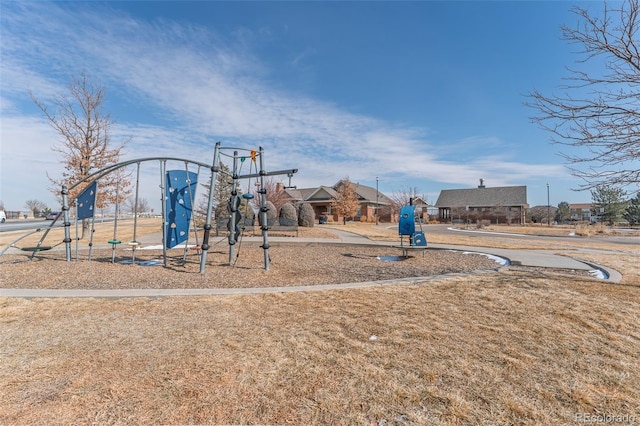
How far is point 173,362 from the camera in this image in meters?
3.27

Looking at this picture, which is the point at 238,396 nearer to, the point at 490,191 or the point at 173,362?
the point at 173,362

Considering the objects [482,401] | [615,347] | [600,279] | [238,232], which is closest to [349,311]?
[482,401]

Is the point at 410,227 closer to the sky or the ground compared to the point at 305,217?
closer to the ground

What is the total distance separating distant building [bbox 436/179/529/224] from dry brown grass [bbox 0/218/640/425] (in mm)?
47646

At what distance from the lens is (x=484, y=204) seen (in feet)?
178

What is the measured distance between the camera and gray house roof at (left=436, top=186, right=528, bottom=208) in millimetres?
51625

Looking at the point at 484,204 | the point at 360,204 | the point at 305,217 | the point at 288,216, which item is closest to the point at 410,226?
the point at 288,216

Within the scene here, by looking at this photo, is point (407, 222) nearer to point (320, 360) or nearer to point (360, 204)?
point (320, 360)

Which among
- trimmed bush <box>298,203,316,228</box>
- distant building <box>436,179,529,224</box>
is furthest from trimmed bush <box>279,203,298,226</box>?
distant building <box>436,179,529,224</box>

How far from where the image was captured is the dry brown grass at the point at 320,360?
2.49m

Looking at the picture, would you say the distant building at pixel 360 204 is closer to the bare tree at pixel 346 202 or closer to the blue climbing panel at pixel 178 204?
the bare tree at pixel 346 202

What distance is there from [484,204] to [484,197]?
1.55m

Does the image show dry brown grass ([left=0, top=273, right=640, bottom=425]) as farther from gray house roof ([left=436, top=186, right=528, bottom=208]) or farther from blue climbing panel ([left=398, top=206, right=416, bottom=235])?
gray house roof ([left=436, top=186, right=528, bottom=208])

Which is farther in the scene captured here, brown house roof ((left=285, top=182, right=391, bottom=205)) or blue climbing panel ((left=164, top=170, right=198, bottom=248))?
brown house roof ((left=285, top=182, right=391, bottom=205))
